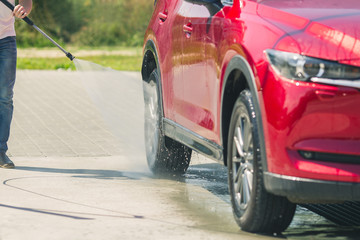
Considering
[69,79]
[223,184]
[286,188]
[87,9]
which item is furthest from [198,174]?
[87,9]

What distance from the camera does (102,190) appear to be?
23.0 ft

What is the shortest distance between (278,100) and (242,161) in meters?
0.71

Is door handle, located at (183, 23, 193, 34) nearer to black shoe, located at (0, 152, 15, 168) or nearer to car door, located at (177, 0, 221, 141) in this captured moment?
car door, located at (177, 0, 221, 141)

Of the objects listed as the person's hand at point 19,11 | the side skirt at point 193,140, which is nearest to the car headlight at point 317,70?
the side skirt at point 193,140

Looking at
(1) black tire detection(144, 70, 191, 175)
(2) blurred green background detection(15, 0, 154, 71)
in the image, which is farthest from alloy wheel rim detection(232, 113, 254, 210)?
(2) blurred green background detection(15, 0, 154, 71)

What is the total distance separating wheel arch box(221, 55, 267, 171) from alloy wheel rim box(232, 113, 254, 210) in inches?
7.3

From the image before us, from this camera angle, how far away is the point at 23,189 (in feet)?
22.9

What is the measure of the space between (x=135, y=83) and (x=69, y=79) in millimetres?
1290

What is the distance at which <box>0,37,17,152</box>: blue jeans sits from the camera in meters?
8.00

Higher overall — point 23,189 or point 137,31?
point 23,189

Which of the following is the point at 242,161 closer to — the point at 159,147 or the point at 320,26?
the point at 320,26

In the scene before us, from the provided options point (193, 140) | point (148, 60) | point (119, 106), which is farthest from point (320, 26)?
point (119, 106)

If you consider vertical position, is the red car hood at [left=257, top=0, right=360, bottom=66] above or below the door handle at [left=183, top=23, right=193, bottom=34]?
above

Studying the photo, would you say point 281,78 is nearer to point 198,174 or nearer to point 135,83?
point 198,174
